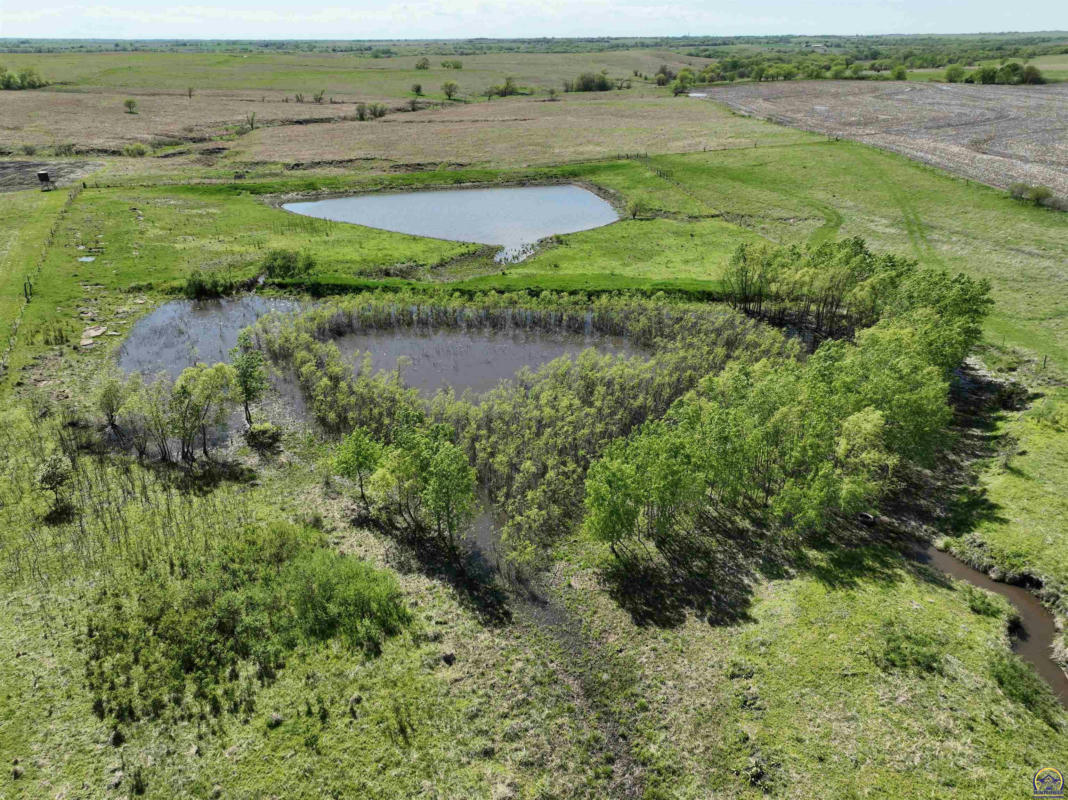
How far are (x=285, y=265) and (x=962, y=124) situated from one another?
6636 inches

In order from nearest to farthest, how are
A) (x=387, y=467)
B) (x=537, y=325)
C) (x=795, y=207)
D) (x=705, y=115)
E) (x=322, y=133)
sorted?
1. (x=387, y=467)
2. (x=537, y=325)
3. (x=795, y=207)
4. (x=322, y=133)
5. (x=705, y=115)

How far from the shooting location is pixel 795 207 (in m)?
103

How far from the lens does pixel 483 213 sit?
105000 millimetres

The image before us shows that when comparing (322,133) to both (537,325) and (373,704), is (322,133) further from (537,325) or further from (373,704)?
(373,704)

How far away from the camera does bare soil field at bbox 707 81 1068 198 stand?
114562mm

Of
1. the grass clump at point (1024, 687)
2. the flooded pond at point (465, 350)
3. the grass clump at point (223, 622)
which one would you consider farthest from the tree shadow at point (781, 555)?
the flooded pond at point (465, 350)

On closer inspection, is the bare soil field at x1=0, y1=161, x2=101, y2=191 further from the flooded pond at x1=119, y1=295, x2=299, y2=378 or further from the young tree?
the young tree

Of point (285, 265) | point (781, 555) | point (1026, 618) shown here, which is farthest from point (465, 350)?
point (1026, 618)

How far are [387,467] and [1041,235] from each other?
332ft

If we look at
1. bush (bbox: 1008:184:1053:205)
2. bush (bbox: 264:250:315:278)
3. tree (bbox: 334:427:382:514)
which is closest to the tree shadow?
tree (bbox: 334:427:382:514)

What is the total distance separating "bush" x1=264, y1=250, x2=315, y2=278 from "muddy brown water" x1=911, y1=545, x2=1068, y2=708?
72.5 meters

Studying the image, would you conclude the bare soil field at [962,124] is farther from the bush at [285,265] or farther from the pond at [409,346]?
the bush at [285,265]

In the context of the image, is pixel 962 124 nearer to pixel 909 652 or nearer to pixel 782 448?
pixel 782 448

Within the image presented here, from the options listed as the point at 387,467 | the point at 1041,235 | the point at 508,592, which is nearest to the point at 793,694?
the point at 508,592
